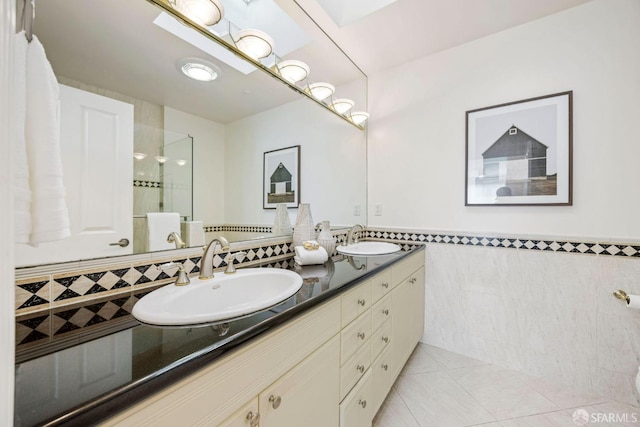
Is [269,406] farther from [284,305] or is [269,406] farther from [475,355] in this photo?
[475,355]

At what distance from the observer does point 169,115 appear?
1.03 meters

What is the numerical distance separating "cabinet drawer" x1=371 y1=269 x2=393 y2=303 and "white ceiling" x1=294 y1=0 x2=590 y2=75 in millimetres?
1606

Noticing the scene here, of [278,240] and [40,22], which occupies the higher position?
[40,22]

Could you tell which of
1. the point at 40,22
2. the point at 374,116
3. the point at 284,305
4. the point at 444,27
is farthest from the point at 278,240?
the point at 444,27

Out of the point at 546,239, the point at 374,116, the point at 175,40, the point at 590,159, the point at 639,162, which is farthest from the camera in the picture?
the point at 374,116

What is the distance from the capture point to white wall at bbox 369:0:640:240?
1.42 m

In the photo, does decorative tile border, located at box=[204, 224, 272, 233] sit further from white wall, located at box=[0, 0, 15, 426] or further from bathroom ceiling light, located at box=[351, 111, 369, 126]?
bathroom ceiling light, located at box=[351, 111, 369, 126]

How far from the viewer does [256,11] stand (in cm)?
143

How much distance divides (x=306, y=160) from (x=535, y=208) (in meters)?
1.55

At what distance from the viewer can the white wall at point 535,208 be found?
142cm

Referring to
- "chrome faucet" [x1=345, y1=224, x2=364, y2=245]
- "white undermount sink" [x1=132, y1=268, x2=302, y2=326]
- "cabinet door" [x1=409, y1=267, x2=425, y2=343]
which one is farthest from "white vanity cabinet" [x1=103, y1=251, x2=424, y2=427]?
"chrome faucet" [x1=345, y1=224, x2=364, y2=245]

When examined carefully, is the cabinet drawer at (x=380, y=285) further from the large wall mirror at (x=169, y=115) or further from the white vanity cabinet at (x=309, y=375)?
the large wall mirror at (x=169, y=115)

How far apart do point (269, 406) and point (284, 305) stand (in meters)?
0.26

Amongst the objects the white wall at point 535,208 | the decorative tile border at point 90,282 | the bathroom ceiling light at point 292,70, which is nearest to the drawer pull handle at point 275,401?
the decorative tile border at point 90,282
